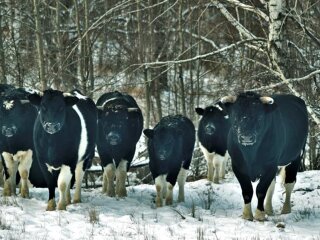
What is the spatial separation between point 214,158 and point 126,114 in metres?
2.80

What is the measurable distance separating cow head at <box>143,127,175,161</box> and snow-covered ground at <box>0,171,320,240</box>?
0.88 metres

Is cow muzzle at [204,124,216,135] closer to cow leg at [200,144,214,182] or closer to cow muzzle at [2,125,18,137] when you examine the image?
cow leg at [200,144,214,182]

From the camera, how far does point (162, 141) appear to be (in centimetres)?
1118

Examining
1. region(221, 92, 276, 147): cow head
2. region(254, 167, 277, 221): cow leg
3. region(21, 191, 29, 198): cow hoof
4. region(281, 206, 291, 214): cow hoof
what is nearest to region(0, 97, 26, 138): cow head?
region(21, 191, 29, 198): cow hoof

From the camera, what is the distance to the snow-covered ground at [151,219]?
813 cm

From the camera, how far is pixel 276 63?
37.8 feet

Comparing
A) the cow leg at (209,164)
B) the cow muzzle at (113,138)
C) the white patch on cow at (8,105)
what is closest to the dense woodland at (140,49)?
the cow leg at (209,164)

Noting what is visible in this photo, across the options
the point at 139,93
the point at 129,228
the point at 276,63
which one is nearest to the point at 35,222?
the point at 129,228

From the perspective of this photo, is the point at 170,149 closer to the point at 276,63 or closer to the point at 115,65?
Answer: the point at 276,63

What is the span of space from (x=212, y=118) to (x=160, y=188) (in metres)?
3.33

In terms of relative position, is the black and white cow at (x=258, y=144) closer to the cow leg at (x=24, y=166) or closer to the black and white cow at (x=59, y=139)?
the black and white cow at (x=59, y=139)

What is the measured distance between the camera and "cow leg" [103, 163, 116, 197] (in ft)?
38.8

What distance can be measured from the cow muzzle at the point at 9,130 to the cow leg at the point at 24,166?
372 millimetres

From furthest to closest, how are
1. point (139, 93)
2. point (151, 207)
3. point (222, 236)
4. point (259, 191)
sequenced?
point (139, 93), point (151, 207), point (259, 191), point (222, 236)
